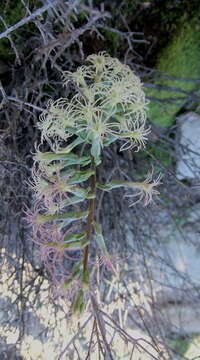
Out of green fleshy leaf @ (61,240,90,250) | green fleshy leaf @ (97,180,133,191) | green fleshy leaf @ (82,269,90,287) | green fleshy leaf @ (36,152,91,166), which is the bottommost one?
green fleshy leaf @ (82,269,90,287)

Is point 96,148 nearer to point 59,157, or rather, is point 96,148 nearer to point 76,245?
point 59,157

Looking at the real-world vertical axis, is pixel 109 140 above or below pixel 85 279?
above

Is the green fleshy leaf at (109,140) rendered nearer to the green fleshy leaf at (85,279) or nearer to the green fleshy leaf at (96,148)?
the green fleshy leaf at (96,148)

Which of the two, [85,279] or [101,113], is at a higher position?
[101,113]

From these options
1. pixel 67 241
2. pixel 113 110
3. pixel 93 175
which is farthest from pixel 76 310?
pixel 113 110

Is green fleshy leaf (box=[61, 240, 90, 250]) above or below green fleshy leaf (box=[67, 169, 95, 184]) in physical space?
below

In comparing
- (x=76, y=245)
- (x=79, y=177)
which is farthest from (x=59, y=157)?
(x=76, y=245)

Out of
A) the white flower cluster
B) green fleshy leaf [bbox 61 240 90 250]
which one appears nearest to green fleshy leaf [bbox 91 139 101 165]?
the white flower cluster

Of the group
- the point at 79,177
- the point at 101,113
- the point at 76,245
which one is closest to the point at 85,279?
the point at 76,245

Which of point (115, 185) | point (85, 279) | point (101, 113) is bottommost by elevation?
point (85, 279)

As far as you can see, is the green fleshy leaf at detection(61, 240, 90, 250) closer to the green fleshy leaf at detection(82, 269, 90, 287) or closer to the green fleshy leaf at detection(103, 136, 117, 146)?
the green fleshy leaf at detection(82, 269, 90, 287)

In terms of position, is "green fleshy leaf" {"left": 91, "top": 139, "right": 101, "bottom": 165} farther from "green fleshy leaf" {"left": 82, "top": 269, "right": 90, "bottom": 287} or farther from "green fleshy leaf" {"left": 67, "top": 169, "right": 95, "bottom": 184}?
"green fleshy leaf" {"left": 82, "top": 269, "right": 90, "bottom": 287}

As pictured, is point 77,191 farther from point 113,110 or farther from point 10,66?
point 10,66

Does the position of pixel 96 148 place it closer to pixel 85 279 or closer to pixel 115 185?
pixel 115 185
